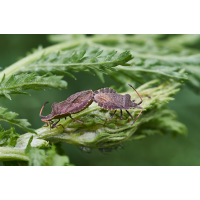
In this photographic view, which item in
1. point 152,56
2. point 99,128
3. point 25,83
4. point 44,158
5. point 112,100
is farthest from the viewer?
point 152,56

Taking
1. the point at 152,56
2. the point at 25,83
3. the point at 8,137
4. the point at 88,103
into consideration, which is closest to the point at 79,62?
the point at 88,103

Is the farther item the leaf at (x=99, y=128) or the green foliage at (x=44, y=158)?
the leaf at (x=99, y=128)

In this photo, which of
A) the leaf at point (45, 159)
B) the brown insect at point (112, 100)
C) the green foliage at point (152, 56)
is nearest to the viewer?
the leaf at point (45, 159)

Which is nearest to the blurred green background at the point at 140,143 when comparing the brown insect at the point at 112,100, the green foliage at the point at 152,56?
the green foliage at the point at 152,56

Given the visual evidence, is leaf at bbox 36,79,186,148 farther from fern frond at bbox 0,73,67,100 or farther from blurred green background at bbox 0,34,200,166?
blurred green background at bbox 0,34,200,166

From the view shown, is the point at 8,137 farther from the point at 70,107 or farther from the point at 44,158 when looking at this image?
the point at 70,107

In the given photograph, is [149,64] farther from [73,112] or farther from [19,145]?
[19,145]

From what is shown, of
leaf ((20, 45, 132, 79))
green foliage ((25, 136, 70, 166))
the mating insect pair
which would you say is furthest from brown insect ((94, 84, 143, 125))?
green foliage ((25, 136, 70, 166))

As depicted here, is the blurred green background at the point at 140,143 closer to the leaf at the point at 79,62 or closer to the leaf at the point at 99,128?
the leaf at the point at 79,62
